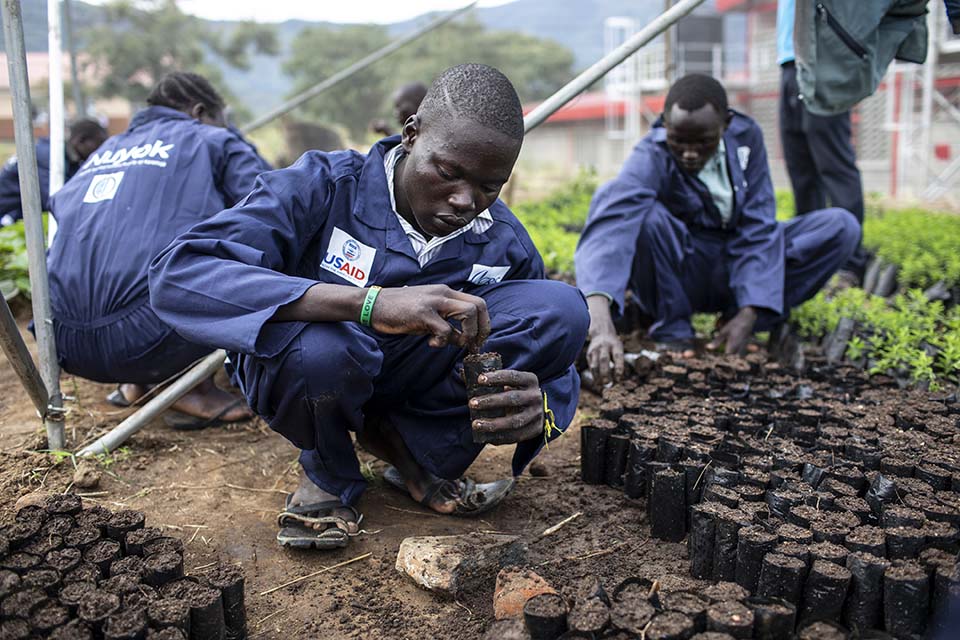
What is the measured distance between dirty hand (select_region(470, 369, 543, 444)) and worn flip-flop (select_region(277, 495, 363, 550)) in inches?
22.8

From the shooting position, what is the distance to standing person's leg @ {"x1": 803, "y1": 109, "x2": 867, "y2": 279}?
5.33 metres

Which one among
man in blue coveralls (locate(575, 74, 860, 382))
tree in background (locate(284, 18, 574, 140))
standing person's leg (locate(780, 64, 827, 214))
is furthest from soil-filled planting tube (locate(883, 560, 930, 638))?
tree in background (locate(284, 18, 574, 140))

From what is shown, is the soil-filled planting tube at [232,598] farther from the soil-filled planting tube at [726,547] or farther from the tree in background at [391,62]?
the tree in background at [391,62]

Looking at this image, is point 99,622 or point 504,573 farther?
point 504,573

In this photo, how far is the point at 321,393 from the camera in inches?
88.3

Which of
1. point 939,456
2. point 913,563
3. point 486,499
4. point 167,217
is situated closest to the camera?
point 913,563

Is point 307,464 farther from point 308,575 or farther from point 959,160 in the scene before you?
point 959,160

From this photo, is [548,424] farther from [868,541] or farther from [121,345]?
[121,345]

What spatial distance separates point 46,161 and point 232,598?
16.2 feet

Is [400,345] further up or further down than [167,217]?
further down

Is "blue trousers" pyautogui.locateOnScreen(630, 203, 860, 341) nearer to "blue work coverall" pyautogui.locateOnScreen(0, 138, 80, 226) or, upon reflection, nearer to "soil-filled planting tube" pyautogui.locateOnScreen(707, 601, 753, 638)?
"soil-filled planting tube" pyautogui.locateOnScreen(707, 601, 753, 638)

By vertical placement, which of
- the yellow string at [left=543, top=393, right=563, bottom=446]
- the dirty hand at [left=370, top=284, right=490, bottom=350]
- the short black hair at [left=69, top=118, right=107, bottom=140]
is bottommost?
the yellow string at [left=543, top=393, right=563, bottom=446]

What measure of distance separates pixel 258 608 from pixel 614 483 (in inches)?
52.3

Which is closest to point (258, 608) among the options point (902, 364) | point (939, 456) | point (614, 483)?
point (614, 483)
